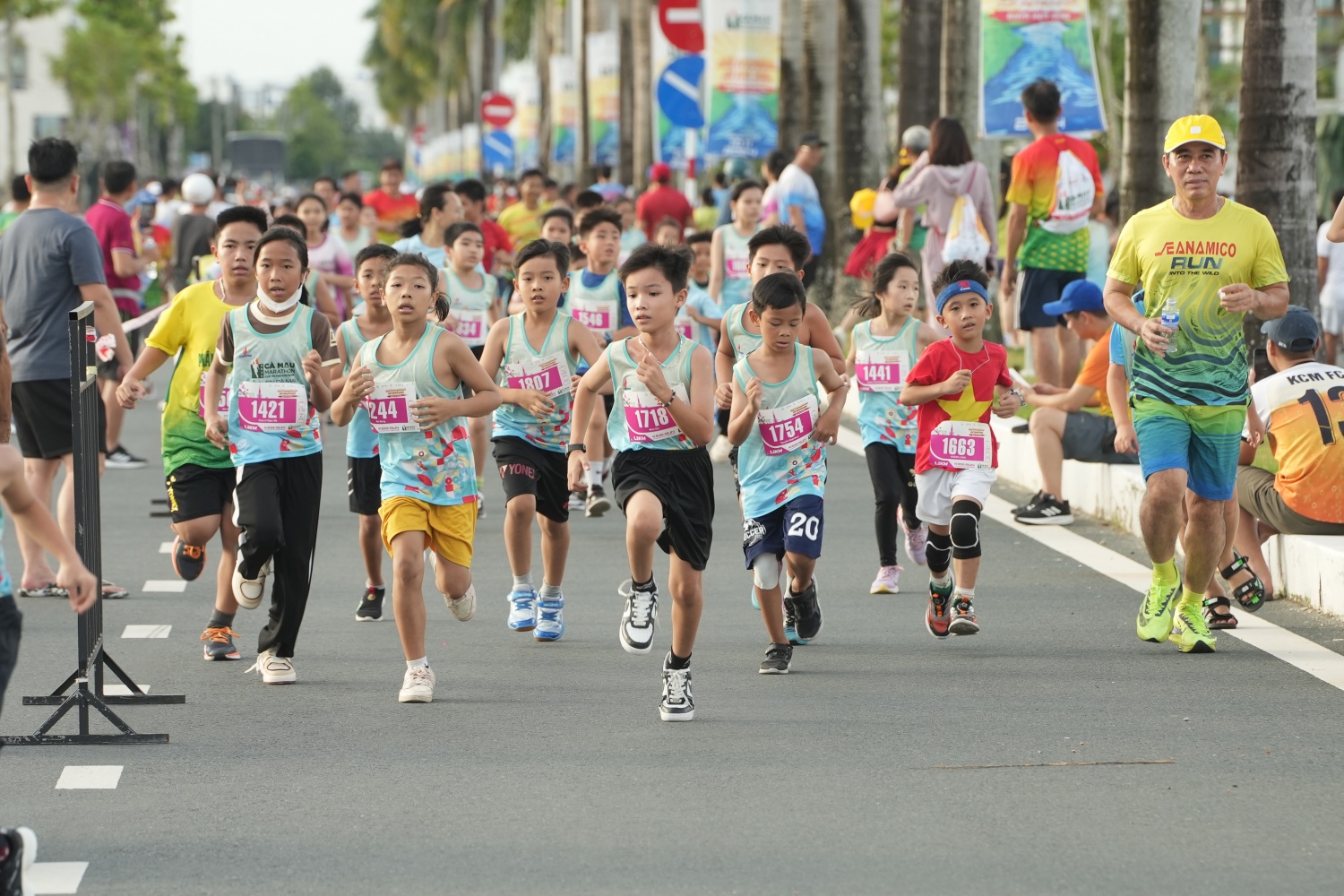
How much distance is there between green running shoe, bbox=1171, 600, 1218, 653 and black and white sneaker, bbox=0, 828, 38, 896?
4.90m

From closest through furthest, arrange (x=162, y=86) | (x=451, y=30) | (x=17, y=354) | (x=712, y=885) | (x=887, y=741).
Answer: (x=712, y=885) < (x=887, y=741) < (x=17, y=354) < (x=451, y=30) < (x=162, y=86)

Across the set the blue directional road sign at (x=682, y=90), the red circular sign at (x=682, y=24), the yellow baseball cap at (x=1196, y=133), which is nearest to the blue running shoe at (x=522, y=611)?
the yellow baseball cap at (x=1196, y=133)

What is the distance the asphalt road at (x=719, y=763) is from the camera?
5.60 m

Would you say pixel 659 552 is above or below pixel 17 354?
below

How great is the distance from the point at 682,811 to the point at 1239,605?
4038 mm

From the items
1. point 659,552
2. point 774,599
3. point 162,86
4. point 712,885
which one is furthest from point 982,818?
point 162,86

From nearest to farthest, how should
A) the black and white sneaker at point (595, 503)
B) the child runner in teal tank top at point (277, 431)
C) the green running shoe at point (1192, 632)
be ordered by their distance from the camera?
the child runner in teal tank top at point (277, 431), the green running shoe at point (1192, 632), the black and white sneaker at point (595, 503)

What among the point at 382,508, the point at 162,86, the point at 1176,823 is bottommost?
the point at 1176,823

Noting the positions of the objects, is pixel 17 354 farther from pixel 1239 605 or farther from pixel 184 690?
pixel 1239 605

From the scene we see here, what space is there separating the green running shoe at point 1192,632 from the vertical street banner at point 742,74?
59.2 ft

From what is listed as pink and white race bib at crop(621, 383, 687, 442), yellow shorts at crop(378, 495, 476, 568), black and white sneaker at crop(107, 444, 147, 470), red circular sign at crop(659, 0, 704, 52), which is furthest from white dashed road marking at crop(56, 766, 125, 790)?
red circular sign at crop(659, 0, 704, 52)

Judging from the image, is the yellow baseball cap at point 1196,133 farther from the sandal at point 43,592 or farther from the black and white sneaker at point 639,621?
the sandal at point 43,592

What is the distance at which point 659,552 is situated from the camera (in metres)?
11.7

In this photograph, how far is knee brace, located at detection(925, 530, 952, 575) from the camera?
876 centimetres
